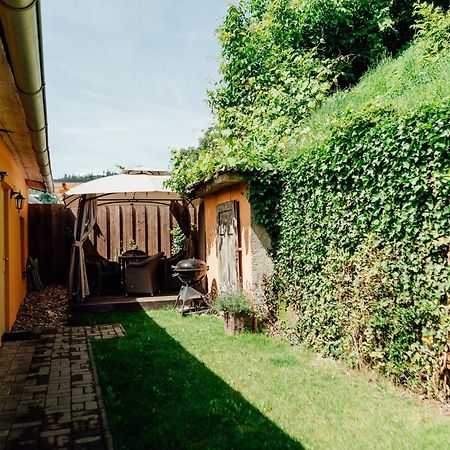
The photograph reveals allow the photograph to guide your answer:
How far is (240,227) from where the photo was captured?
781 centimetres

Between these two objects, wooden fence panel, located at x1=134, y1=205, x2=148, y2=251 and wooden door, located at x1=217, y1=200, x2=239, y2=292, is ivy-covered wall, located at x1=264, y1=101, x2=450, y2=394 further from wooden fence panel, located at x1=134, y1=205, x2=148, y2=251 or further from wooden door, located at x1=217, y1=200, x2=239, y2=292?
wooden fence panel, located at x1=134, y1=205, x2=148, y2=251

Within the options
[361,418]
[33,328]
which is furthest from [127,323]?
[361,418]

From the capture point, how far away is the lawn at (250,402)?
11.1ft

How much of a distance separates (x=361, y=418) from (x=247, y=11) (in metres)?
13.9

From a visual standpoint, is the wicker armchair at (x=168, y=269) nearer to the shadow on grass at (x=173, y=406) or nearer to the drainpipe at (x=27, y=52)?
the shadow on grass at (x=173, y=406)

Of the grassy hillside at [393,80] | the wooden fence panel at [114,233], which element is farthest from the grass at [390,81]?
the wooden fence panel at [114,233]

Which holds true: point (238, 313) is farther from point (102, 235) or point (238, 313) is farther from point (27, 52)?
point (102, 235)

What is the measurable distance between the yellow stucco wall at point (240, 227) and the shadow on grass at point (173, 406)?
211 cm

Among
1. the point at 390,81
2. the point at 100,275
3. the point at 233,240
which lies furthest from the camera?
the point at 100,275

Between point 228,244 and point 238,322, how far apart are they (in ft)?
6.44

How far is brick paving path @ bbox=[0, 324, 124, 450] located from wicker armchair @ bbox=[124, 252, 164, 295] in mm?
3634

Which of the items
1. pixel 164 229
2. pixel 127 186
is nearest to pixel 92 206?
pixel 127 186

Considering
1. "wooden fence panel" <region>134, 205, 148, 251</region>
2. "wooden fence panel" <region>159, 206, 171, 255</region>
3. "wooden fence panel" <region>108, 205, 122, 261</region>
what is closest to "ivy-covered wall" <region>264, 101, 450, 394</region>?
"wooden fence panel" <region>159, 206, 171, 255</region>

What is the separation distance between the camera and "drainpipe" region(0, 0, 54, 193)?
9.09ft
